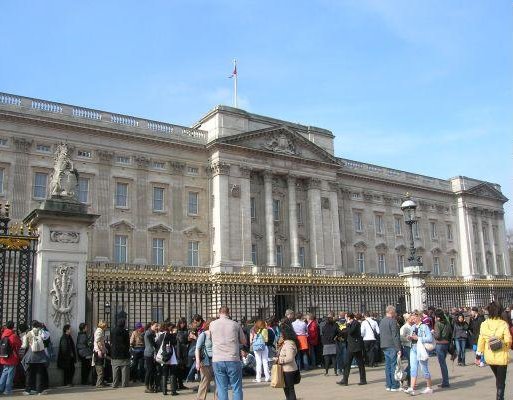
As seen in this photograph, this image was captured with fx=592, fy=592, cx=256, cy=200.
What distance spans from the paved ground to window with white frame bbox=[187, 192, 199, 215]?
2723 centimetres

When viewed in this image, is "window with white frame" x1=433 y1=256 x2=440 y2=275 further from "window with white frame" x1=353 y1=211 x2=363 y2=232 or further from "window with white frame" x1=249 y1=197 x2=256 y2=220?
"window with white frame" x1=249 y1=197 x2=256 y2=220

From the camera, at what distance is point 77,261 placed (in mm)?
13766

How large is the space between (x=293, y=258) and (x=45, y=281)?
107 feet

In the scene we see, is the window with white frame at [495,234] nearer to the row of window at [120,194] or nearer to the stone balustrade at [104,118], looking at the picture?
the stone balustrade at [104,118]

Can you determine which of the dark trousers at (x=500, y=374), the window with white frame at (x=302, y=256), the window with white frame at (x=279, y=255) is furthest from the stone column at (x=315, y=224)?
the dark trousers at (x=500, y=374)

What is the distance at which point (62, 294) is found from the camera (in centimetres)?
1341

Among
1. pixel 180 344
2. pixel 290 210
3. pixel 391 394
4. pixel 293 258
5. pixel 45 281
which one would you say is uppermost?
pixel 290 210

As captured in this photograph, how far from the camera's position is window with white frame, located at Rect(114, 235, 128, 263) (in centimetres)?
3847

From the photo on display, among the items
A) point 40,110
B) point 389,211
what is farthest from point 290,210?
point 40,110

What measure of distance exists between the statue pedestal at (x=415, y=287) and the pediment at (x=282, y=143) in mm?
22333

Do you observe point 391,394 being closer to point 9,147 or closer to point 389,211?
point 9,147

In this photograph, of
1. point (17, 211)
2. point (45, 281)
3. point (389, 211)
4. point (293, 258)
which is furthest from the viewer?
point (389, 211)

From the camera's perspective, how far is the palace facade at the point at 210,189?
36.8 m

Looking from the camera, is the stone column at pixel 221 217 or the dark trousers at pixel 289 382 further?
the stone column at pixel 221 217
